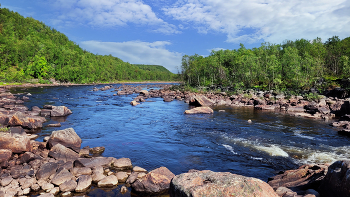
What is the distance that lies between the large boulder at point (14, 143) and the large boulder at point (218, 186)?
8573mm

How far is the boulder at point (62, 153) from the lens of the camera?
9984 millimetres

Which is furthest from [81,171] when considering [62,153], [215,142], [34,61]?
[34,61]

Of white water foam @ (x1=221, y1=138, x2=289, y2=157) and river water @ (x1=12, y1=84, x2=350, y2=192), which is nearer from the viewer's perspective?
river water @ (x1=12, y1=84, x2=350, y2=192)

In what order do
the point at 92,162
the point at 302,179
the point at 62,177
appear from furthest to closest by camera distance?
the point at 92,162 < the point at 62,177 < the point at 302,179

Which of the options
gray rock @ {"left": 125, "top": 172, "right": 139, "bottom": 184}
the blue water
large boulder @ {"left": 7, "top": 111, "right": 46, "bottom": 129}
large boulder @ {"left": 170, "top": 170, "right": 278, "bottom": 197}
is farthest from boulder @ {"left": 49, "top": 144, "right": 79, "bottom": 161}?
large boulder @ {"left": 170, "top": 170, "right": 278, "bottom": 197}

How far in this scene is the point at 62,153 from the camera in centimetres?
1016

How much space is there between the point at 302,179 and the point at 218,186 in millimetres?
4324

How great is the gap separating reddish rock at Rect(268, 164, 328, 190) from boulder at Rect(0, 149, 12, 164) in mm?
10636

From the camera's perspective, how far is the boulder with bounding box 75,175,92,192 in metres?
7.49

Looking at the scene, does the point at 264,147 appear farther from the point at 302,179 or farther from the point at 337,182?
the point at 337,182

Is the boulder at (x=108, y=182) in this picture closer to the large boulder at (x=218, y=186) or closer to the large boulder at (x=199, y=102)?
the large boulder at (x=218, y=186)

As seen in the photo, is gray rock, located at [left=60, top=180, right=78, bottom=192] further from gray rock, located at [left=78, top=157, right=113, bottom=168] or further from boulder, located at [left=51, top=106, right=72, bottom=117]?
boulder, located at [left=51, top=106, right=72, bottom=117]

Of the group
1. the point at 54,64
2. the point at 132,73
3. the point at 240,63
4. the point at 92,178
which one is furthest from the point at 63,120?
the point at 132,73

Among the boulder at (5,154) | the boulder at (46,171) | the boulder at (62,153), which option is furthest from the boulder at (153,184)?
the boulder at (5,154)
